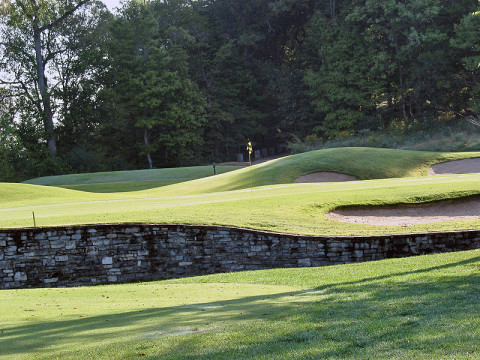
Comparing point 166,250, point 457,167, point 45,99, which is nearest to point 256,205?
point 166,250

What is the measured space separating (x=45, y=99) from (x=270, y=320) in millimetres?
44993

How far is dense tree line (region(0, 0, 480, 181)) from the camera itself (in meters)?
45.0

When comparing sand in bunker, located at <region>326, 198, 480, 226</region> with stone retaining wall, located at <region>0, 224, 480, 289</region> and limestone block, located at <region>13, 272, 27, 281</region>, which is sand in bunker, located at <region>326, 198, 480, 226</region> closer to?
stone retaining wall, located at <region>0, 224, 480, 289</region>

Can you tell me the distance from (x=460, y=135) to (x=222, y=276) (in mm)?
27365

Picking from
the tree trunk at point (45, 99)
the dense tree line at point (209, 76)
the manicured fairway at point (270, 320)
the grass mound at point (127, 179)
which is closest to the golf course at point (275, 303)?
the manicured fairway at point (270, 320)

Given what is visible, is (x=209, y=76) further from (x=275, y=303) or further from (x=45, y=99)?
(x=275, y=303)

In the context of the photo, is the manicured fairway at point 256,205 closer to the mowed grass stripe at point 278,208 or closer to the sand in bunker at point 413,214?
the mowed grass stripe at point 278,208

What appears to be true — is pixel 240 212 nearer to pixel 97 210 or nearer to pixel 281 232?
pixel 281 232

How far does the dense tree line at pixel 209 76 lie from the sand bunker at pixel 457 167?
1572cm

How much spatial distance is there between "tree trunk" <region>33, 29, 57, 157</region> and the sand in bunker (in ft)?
120

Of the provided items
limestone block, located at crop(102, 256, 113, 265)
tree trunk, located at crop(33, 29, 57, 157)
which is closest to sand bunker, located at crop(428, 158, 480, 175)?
limestone block, located at crop(102, 256, 113, 265)

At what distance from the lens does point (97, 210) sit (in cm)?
1772


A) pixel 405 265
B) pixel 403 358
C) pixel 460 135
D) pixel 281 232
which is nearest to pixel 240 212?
pixel 281 232

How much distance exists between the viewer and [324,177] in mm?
28422
